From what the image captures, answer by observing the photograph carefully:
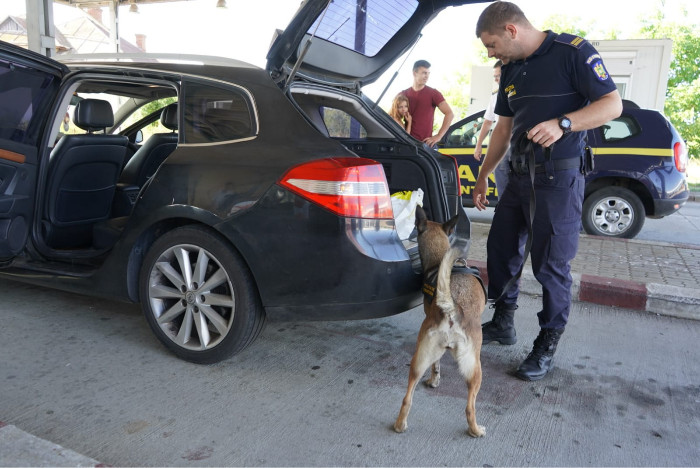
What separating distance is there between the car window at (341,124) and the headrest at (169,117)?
1.14m

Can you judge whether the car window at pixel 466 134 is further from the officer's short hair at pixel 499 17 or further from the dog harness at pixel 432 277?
the dog harness at pixel 432 277

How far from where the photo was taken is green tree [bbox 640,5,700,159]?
57.3ft

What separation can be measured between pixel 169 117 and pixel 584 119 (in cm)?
306

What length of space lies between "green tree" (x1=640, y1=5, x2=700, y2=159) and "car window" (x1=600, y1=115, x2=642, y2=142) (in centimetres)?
1333

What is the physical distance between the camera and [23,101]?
3.31m

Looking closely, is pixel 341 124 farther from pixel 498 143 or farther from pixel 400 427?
pixel 400 427

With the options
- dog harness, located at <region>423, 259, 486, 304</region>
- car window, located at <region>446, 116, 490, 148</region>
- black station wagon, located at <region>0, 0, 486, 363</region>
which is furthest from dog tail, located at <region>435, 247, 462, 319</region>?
car window, located at <region>446, 116, 490, 148</region>

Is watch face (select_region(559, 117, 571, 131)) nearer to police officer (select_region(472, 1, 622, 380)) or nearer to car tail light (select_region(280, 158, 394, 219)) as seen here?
→ police officer (select_region(472, 1, 622, 380))

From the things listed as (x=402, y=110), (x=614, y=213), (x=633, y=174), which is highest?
(x=402, y=110)

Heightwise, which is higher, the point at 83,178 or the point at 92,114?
the point at 92,114

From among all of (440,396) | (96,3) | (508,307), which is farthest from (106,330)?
(96,3)

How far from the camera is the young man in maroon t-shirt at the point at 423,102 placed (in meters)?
6.08

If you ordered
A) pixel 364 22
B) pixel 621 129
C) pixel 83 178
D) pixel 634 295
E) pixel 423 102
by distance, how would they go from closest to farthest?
pixel 364 22 < pixel 83 178 < pixel 634 295 < pixel 423 102 < pixel 621 129

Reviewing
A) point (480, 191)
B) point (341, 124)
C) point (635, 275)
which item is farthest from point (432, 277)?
point (635, 275)
